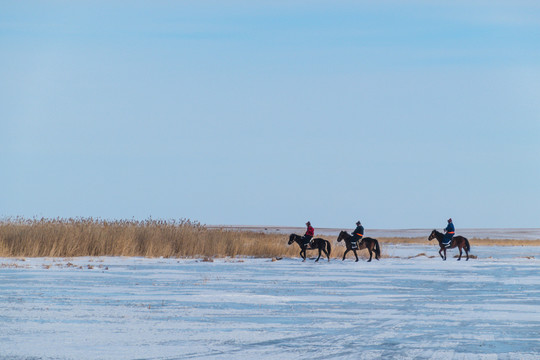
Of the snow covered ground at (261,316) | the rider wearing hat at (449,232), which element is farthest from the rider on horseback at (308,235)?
the snow covered ground at (261,316)

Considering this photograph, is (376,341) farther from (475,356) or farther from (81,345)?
(81,345)

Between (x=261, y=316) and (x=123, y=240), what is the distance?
19.8m

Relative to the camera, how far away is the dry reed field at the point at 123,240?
29.5 meters

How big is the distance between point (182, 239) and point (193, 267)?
825cm

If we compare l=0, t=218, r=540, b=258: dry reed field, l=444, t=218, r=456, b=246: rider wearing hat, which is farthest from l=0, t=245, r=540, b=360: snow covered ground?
l=444, t=218, r=456, b=246: rider wearing hat

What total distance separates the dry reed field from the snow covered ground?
24.9 ft

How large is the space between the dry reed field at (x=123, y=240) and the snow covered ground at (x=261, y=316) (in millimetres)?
7598

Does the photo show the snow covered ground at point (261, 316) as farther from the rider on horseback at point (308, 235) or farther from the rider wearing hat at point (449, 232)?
the rider wearing hat at point (449, 232)

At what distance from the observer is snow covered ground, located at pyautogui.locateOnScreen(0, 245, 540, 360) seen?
902 centimetres

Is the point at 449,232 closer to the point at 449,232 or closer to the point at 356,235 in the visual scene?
the point at 449,232

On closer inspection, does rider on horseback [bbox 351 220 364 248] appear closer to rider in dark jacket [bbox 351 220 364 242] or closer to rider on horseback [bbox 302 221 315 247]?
rider in dark jacket [bbox 351 220 364 242]

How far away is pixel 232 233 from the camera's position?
115 ft

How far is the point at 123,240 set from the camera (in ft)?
102

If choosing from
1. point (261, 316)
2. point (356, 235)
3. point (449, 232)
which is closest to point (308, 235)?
point (356, 235)
